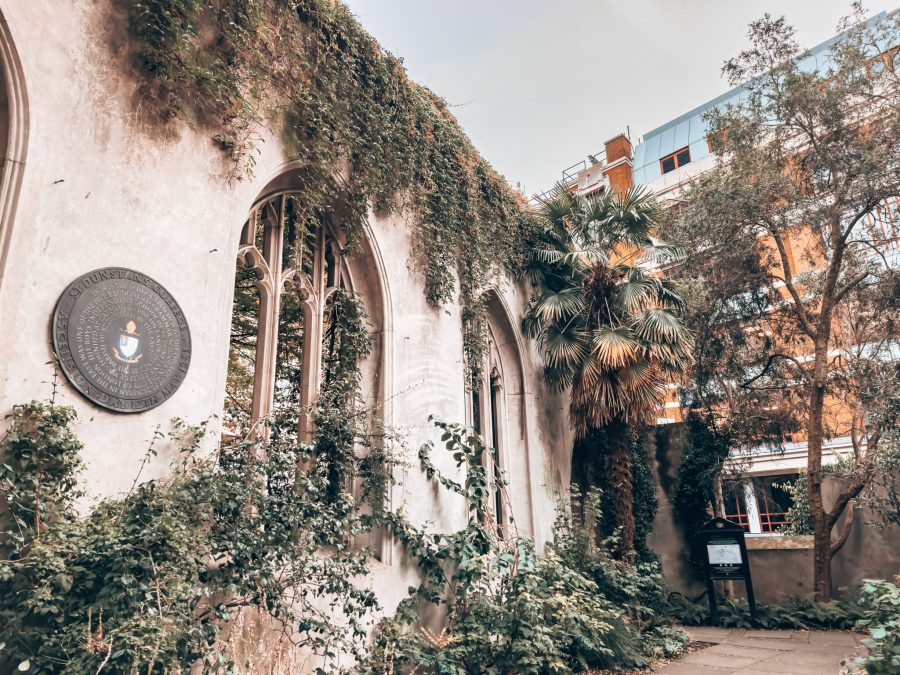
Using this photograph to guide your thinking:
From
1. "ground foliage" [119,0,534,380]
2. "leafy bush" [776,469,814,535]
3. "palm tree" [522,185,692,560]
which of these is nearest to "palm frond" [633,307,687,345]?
"palm tree" [522,185,692,560]

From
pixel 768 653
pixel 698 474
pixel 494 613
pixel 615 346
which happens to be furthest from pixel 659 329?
pixel 494 613

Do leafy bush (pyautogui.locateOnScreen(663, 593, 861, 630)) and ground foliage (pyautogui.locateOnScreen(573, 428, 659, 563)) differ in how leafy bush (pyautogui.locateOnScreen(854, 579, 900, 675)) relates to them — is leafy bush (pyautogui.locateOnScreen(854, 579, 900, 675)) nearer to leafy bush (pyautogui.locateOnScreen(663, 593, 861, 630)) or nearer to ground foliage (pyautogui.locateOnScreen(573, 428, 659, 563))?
leafy bush (pyautogui.locateOnScreen(663, 593, 861, 630))

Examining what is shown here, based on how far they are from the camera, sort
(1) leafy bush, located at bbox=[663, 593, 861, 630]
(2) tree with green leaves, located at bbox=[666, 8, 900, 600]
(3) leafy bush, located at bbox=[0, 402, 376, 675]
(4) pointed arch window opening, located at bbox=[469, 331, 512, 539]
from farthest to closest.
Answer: (2) tree with green leaves, located at bbox=[666, 8, 900, 600] < (1) leafy bush, located at bbox=[663, 593, 861, 630] < (4) pointed arch window opening, located at bbox=[469, 331, 512, 539] < (3) leafy bush, located at bbox=[0, 402, 376, 675]

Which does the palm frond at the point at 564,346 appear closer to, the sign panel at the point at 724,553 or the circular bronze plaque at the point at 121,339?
the sign panel at the point at 724,553

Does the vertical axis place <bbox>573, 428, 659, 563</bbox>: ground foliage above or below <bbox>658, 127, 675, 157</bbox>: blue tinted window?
below

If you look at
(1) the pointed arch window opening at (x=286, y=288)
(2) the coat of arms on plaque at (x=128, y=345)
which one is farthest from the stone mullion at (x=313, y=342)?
(2) the coat of arms on plaque at (x=128, y=345)

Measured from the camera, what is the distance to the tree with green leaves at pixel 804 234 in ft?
32.5

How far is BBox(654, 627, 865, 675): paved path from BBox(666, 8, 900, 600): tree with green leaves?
1.83 metres

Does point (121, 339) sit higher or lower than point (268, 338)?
lower

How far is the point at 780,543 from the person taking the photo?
36.9ft

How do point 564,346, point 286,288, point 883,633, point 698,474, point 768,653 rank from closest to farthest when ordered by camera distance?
point 883,633 → point 286,288 → point 768,653 → point 564,346 → point 698,474

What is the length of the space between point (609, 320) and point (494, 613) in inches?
218

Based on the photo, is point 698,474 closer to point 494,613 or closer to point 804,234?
point 804,234

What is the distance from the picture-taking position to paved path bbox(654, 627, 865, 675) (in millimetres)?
6641
